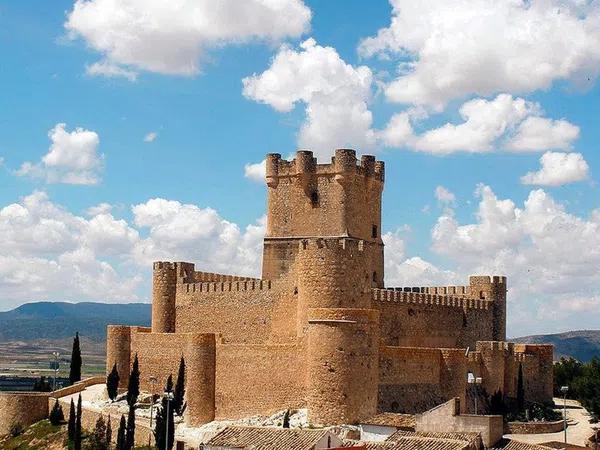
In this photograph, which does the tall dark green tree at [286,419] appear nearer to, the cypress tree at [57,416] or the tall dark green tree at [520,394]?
the tall dark green tree at [520,394]

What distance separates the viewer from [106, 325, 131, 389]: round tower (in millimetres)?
55094

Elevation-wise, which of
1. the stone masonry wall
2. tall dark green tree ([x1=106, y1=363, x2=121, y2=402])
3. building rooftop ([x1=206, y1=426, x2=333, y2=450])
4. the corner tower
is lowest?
building rooftop ([x1=206, y1=426, x2=333, y2=450])

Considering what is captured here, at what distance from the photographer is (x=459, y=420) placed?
39094 mm

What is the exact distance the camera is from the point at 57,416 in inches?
2208

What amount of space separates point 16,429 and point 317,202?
20.6m

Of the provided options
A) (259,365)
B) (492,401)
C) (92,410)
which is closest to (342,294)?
(259,365)

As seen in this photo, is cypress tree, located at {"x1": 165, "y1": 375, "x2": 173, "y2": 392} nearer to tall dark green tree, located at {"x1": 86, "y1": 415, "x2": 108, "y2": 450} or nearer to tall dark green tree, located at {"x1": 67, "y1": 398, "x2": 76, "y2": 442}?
tall dark green tree, located at {"x1": 86, "y1": 415, "x2": 108, "y2": 450}

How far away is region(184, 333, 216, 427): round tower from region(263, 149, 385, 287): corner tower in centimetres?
924

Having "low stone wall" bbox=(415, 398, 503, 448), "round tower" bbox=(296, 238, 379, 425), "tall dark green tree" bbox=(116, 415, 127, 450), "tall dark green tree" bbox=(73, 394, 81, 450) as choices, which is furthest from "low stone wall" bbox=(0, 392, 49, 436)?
"low stone wall" bbox=(415, 398, 503, 448)

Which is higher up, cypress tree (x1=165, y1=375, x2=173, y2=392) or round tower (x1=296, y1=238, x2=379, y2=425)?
round tower (x1=296, y1=238, x2=379, y2=425)

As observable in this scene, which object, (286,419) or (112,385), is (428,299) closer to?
(286,419)

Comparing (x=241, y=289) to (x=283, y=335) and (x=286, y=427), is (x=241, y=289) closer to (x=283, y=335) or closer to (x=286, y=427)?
(x=283, y=335)

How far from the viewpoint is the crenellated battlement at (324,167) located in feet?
178

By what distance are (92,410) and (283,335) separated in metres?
11.7
